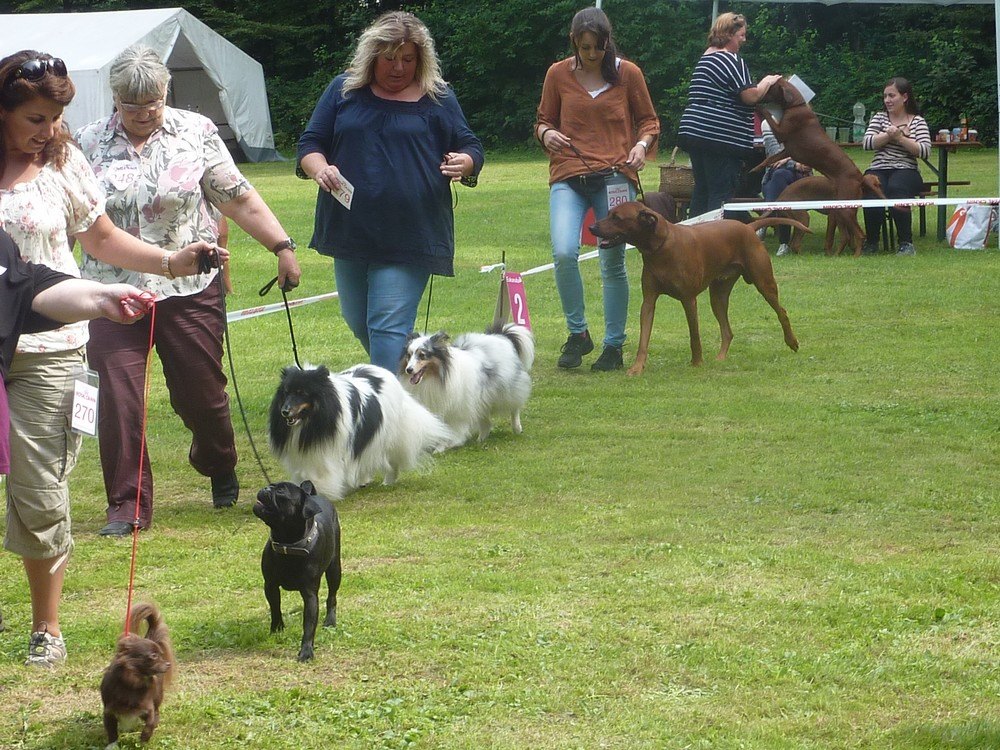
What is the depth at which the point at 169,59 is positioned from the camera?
28547 mm

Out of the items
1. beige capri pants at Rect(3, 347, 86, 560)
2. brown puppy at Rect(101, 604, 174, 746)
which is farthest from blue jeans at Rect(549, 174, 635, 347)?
brown puppy at Rect(101, 604, 174, 746)

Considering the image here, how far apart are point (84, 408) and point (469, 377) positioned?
329cm

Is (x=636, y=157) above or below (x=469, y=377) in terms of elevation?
above

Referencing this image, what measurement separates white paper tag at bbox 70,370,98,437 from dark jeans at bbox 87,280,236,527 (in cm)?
159

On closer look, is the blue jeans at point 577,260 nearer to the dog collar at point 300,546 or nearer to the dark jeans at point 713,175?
the dark jeans at point 713,175

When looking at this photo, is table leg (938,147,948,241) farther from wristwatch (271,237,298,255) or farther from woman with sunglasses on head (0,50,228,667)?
woman with sunglasses on head (0,50,228,667)

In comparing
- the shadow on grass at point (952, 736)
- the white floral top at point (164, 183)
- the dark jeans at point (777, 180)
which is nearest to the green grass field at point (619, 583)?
the shadow on grass at point (952, 736)

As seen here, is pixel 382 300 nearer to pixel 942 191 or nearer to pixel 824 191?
pixel 824 191

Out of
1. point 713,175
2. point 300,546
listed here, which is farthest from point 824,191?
point 300,546

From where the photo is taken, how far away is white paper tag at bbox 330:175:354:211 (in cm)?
598

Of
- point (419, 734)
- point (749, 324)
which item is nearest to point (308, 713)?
point (419, 734)

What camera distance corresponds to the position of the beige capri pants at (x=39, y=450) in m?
3.54

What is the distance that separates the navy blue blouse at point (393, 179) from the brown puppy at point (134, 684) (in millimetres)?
3163

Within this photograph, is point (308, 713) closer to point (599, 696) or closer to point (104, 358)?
point (599, 696)
